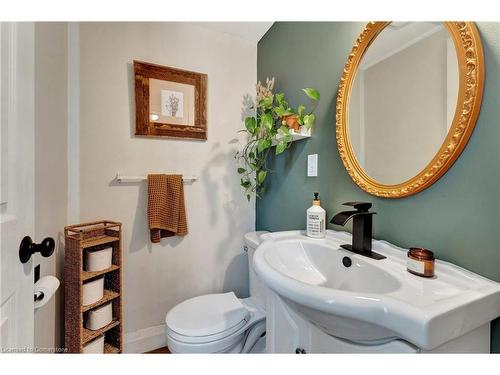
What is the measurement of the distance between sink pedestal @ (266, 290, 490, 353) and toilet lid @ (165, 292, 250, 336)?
28cm

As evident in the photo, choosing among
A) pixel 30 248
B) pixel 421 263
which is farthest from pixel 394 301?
pixel 30 248

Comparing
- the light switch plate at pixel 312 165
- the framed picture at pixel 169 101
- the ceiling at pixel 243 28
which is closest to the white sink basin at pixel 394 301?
the light switch plate at pixel 312 165

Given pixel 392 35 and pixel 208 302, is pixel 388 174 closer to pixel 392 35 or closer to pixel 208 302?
pixel 392 35

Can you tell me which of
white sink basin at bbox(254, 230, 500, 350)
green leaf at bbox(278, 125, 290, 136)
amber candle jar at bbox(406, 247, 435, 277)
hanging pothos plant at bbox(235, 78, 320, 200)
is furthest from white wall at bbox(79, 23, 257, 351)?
amber candle jar at bbox(406, 247, 435, 277)

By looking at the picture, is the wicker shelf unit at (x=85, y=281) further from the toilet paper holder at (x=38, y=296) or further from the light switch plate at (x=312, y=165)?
the light switch plate at (x=312, y=165)

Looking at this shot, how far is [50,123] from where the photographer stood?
95 centimetres

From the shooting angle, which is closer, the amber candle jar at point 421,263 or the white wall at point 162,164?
the amber candle jar at point 421,263

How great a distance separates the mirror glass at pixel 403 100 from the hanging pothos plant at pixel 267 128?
0.28 meters

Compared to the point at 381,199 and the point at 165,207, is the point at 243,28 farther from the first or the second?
the point at 381,199

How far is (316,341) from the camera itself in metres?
0.64

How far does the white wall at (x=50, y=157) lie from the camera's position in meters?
0.83

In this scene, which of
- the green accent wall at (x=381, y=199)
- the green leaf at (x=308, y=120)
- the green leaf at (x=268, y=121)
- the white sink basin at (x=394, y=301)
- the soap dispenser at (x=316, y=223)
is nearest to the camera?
the white sink basin at (x=394, y=301)

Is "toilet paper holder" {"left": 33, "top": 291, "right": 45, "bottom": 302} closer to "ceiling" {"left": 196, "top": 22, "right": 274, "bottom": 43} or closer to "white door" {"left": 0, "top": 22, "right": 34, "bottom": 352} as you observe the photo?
"white door" {"left": 0, "top": 22, "right": 34, "bottom": 352}

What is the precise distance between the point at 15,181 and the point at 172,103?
1101mm
